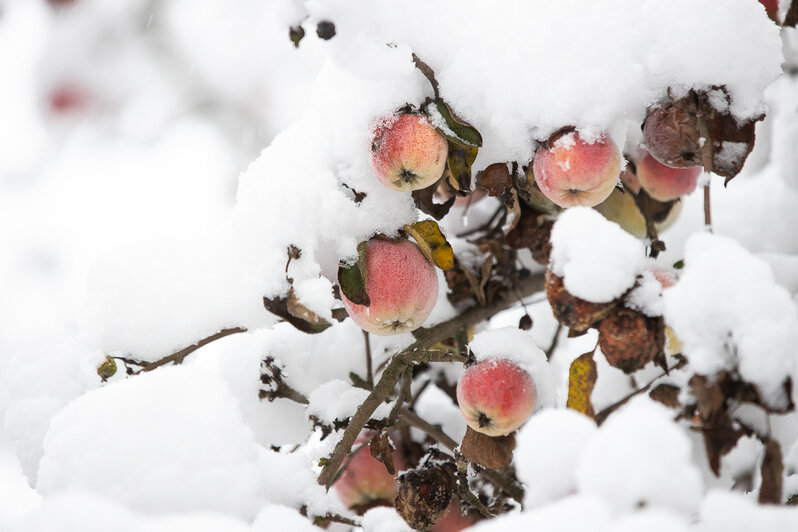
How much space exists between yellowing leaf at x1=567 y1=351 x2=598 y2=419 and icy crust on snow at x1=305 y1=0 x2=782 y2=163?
29 cm

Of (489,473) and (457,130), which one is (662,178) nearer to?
(457,130)

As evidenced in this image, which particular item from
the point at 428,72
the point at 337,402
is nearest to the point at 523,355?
the point at 337,402

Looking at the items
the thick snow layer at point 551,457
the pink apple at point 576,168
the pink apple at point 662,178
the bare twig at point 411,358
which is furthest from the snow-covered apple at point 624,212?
the thick snow layer at point 551,457

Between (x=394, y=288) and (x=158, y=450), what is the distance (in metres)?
0.34

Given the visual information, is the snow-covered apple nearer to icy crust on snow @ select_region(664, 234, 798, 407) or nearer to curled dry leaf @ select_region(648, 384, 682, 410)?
curled dry leaf @ select_region(648, 384, 682, 410)

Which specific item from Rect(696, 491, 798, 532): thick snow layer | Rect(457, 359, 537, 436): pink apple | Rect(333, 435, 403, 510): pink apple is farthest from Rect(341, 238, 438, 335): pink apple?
Rect(696, 491, 798, 532): thick snow layer

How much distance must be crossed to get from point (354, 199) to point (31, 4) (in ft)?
7.80

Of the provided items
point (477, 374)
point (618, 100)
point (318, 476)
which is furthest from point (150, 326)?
point (618, 100)

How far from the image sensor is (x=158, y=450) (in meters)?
0.71

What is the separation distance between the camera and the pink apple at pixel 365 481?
121 centimetres

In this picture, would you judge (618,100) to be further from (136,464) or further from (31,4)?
(31,4)

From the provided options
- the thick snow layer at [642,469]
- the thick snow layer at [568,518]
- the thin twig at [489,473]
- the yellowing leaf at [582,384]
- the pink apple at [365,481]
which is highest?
the thick snow layer at [642,469]

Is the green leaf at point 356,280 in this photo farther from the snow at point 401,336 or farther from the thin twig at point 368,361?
the thin twig at point 368,361

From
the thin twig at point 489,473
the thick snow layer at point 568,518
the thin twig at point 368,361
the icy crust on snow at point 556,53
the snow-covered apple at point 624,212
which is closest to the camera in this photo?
the thick snow layer at point 568,518
